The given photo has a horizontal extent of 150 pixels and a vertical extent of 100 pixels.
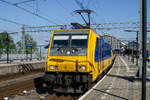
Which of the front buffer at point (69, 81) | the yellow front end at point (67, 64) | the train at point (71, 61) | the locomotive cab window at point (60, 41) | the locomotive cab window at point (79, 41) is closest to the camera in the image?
the front buffer at point (69, 81)

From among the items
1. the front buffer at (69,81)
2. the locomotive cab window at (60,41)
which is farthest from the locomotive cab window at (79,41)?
the front buffer at (69,81)

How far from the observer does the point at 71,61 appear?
9.57 m

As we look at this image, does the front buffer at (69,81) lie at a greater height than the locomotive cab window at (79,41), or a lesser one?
lesser

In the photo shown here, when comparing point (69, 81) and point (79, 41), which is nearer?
point (69, 81)

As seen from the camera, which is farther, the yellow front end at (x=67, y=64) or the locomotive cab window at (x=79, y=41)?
the locomotive cab window at (x=79, y=41)

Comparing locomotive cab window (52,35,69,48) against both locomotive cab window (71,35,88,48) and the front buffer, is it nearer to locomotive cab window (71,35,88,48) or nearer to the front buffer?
locomotive cab window (71,35,88,48)

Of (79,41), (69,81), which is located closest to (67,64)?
(69,81)

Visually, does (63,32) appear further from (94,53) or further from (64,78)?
(64,78)

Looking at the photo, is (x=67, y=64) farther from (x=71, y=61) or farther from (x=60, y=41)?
(x=60, y=41)

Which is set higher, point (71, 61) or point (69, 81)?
point (71, 61)

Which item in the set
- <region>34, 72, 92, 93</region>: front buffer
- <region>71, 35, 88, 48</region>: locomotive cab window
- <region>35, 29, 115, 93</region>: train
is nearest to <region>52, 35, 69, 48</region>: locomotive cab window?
<region>35, 29, 115, 93</region>: train

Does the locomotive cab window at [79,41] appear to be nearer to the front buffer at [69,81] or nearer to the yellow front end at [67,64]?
the yellow front end at [67,64]

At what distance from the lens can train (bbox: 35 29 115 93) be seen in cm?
921

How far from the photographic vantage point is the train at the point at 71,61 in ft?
30.2
